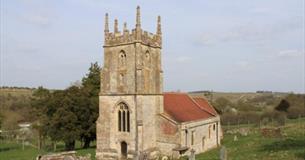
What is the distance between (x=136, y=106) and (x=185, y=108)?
8359mm

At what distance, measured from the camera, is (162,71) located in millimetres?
34031

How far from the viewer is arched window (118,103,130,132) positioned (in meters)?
31.8

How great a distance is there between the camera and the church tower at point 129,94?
3092 centimetres

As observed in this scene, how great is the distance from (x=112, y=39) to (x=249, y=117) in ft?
162

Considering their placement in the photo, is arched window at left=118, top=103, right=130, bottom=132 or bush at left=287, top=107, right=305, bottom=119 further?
bush at left=287, top=107, right=305, bottom=119

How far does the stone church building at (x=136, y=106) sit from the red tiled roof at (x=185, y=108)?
0.63 feet

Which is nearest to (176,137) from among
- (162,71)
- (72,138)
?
(162,71)

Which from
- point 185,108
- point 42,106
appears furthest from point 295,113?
point 42,106

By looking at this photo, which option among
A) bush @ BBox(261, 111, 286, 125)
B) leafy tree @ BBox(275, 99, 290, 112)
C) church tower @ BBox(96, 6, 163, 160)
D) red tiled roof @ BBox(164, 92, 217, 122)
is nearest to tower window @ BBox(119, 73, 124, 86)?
church tower @ BBox(96, 6, 163, 160)

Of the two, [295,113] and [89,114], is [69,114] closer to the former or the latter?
[89,114]

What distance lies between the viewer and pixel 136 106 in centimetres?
3075

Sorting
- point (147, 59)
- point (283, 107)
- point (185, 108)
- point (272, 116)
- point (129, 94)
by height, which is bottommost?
point (272, 116)

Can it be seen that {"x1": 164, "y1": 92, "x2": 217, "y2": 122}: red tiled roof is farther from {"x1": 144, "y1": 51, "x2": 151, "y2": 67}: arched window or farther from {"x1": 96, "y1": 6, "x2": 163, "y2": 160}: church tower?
{"x1": 144, "y1": 51, "x2": 151, "y2": 67}: arched window

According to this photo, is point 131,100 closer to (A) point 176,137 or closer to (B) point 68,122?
(A) point 176,137
